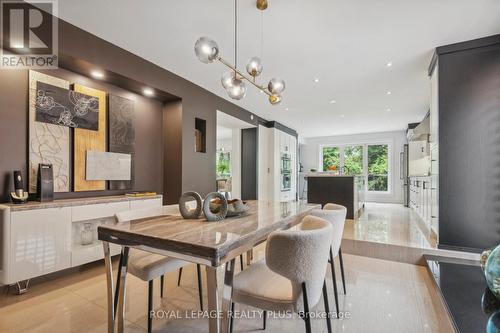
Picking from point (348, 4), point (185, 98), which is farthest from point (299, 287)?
point (185, 98)

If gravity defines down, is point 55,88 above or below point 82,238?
above

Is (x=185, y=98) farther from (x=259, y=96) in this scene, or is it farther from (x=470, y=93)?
(x=470, y=93)

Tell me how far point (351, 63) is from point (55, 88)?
3705 millimetres

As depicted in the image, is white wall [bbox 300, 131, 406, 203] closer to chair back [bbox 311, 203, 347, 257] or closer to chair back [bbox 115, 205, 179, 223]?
chair back [bbox 311, 203, 347, 257]

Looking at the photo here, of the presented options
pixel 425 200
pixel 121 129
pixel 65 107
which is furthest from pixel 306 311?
pixel 425 200

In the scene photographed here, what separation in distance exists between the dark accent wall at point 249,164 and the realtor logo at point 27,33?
4549mm

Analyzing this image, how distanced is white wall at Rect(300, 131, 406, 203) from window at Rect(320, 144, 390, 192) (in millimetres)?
170

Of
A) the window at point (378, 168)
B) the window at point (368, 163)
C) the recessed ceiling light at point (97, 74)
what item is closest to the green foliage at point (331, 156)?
the window at point (368, 163)

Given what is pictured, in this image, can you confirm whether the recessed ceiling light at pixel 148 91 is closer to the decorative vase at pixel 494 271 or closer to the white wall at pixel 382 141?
the decorative vase at pixel 494 271

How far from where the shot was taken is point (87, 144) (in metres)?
2.97

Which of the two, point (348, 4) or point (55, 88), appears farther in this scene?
point (55, 88)

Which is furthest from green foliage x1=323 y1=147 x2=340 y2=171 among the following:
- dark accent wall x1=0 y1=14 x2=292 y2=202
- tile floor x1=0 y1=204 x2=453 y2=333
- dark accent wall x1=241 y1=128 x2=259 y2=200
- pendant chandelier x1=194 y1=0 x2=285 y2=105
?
pendant chandelier x1=194 y1=0 x2=285 y2=105

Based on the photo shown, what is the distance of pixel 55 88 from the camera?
2666 mm

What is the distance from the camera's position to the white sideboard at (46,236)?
2.05 m
